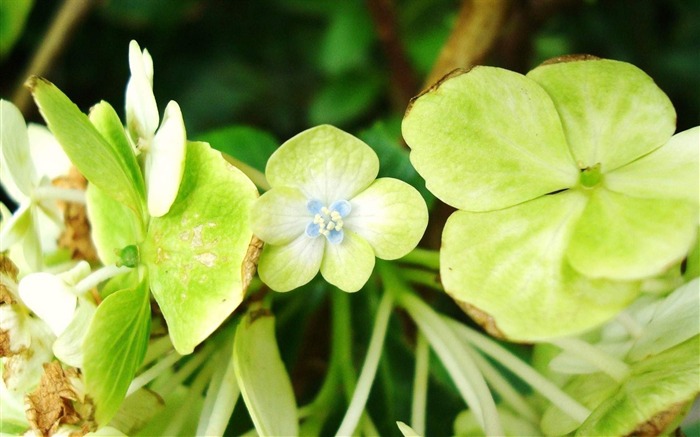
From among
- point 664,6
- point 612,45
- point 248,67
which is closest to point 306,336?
point 248,67

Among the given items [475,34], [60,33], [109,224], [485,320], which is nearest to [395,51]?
[475,34]

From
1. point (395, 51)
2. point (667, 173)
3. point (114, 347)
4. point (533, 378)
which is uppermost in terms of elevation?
point (395, 51)

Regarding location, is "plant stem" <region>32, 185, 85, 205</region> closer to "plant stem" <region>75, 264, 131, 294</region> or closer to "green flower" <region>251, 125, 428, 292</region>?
"plant stem" <region>75, 264, 131, 294</region>

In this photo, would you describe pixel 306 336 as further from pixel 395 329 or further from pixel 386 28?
pixel 386 28

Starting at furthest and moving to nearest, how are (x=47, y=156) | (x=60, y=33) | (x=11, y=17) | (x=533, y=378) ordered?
(x=60, y=33) < (x=11, y=17) < (x=47, y=156) < (x=533, y=378)

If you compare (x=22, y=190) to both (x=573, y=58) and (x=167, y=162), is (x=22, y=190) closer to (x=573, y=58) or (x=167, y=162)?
(x=167, y=162)

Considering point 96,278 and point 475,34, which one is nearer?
point 96,278
